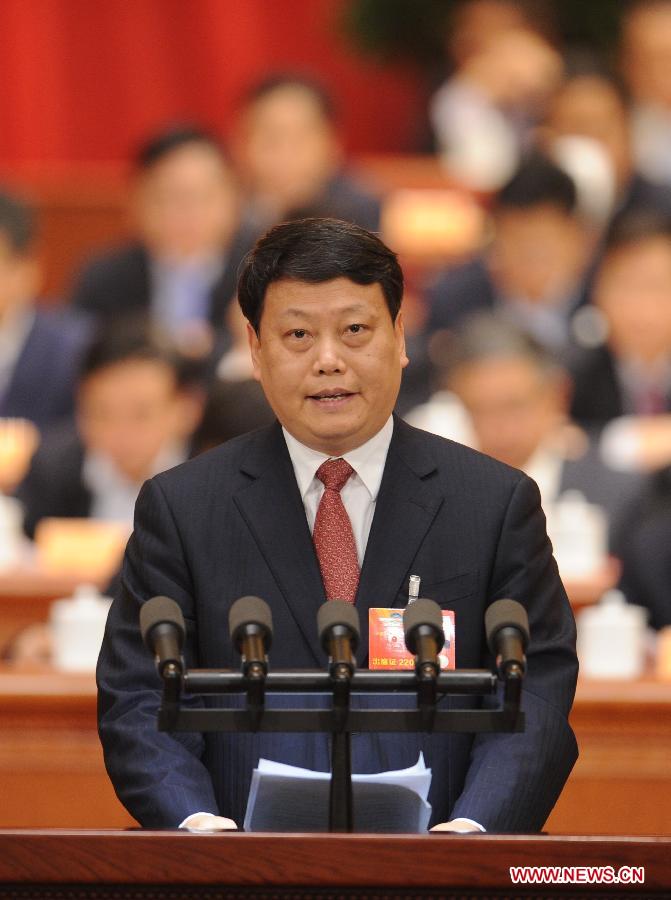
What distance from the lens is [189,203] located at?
18.1 ft

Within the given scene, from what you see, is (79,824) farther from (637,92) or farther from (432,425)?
(637,92)

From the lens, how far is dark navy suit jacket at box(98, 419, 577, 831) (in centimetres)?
176

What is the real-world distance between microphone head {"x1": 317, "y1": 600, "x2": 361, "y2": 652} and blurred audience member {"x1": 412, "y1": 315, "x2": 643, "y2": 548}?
2.29m


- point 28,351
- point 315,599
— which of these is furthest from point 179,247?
point 315,599

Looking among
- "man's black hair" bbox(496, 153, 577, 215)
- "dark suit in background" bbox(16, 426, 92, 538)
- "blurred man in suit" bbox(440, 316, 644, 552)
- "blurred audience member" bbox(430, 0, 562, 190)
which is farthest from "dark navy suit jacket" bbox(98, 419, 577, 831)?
"blurred audience member" bbox(430, 0, 562, 190)

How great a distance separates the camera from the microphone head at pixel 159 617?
1.53 meters

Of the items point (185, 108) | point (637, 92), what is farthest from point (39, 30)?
point (637, 92)

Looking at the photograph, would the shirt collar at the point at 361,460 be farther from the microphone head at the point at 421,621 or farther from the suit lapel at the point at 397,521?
the microphone head at the point at 421,621

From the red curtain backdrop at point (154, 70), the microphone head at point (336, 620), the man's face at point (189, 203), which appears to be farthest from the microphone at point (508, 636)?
the red curtain backdrop at point (154, 70)

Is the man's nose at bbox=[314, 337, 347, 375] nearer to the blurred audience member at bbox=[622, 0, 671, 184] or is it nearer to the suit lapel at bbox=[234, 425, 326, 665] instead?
the suit lapel at bbox=[234, 425, 326, 665]

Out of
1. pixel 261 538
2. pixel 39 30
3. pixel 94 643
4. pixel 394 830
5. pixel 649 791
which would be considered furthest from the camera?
pixel 39 30

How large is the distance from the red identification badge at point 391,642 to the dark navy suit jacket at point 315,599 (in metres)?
0.03

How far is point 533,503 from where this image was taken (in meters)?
1.86

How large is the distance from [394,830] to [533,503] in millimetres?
397
